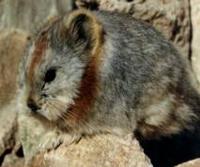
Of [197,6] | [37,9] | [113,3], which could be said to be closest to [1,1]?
[37,9]

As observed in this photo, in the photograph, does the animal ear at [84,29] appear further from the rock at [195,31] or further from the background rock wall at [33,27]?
the rock at [195,31]

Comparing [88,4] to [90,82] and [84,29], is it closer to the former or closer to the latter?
[84,29]

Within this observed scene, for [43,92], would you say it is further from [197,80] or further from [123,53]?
[197,80]

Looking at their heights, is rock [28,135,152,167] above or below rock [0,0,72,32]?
below

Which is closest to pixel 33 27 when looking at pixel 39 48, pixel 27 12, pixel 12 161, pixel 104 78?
pixel 27 12

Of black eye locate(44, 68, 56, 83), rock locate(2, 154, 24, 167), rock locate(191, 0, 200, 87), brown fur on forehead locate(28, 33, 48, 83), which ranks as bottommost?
rock locate(2, 154, 24, 167)

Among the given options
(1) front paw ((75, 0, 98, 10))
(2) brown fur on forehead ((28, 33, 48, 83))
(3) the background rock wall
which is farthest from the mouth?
(1) front paw ((75, 0, 98, 10))

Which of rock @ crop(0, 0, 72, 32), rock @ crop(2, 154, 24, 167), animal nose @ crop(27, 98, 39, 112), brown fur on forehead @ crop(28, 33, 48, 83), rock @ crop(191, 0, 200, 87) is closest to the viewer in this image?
animal nose @ crop(27, 98, 39, 112)

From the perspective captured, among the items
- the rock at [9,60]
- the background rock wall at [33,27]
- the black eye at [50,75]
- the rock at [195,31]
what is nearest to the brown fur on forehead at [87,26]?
the black eye at [50,75]

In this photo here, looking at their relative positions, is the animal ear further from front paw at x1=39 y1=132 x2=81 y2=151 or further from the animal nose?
front paw at x1=39 y1=132 x2=81 y2=151
